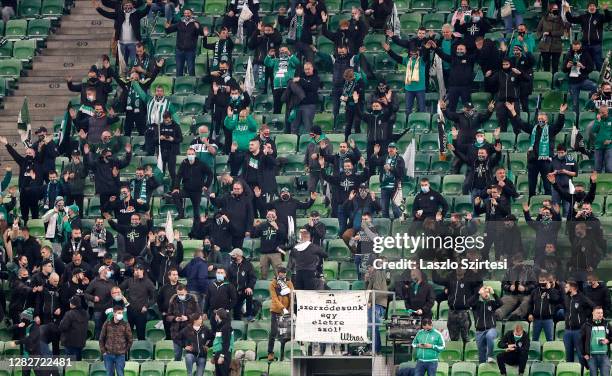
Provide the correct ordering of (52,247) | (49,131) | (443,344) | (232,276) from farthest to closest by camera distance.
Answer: (49,131) < (52,247) < (232,276) < (443,344)

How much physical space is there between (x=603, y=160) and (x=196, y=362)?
8.96 metres

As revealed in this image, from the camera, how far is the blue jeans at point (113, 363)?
37.2m

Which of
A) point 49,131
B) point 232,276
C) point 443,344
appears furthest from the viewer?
point 49,131

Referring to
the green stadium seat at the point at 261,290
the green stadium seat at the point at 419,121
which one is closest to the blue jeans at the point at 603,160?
the green stadium seat at the point at 419,121

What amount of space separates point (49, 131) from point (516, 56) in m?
10.2

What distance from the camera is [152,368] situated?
37.5 metres

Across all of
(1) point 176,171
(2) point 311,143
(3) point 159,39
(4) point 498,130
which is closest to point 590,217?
(4) point 498,130

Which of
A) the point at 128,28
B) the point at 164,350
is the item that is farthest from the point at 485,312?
the point at 128,28

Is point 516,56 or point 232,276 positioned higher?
point 516,56

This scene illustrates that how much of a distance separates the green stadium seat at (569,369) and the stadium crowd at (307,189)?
0.73 feet

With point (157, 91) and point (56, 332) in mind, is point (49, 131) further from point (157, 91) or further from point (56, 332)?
point (56, 332)

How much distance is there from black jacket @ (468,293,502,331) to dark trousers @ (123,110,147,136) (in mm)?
9526

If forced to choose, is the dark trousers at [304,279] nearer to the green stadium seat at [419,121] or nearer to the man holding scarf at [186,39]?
the green stadium seat at [419,121]

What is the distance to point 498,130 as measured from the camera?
4019 centimetres
